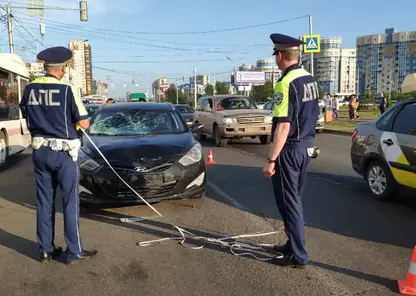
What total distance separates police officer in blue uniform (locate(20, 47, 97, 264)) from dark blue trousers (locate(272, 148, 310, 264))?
1889 millimetres

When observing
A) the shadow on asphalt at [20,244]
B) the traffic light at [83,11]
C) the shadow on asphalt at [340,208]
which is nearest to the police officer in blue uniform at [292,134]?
the shadow on asphalt at [340,208]

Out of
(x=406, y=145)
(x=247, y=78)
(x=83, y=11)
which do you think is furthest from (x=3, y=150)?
(x=247, y=78)

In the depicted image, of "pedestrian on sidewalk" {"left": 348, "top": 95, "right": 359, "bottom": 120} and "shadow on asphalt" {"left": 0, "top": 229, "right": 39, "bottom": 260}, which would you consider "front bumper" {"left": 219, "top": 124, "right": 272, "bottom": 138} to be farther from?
"pedestrian on sidewalk" {"left": 348, "top": 95, "right": 359, "bottom": 120}

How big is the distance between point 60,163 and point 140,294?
1405mm

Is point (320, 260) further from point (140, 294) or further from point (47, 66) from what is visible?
point (47, 66)

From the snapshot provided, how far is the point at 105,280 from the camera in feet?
12.3

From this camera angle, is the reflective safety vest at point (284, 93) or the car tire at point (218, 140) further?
the car tire at point (218, 140)

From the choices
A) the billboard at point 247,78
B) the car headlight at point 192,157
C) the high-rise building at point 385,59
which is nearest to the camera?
the car headlight at point 192,157

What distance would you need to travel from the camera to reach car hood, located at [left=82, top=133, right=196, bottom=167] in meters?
5.49

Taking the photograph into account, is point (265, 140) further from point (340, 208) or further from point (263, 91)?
point (263, 91)

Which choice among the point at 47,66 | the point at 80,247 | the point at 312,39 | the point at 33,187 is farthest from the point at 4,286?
the point at 312,39

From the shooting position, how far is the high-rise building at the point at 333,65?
3061 inches

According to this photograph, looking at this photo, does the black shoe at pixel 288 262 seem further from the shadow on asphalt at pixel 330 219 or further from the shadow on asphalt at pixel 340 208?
the shadow on asphalt at pixel 340 208

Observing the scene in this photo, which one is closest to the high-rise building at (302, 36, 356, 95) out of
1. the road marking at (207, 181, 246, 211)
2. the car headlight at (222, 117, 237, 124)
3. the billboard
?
the billboard
